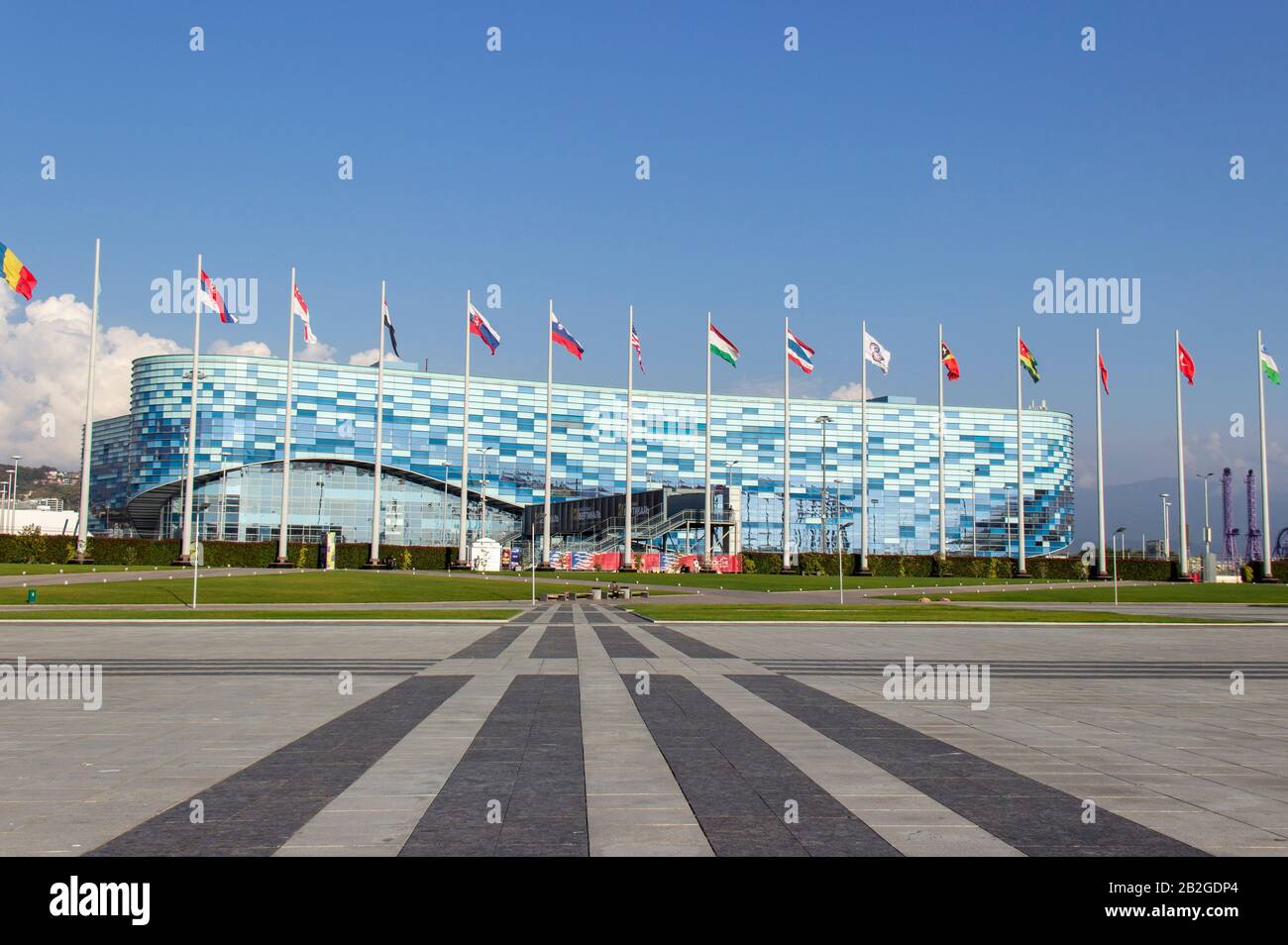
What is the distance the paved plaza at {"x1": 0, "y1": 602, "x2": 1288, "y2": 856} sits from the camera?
25.7ft

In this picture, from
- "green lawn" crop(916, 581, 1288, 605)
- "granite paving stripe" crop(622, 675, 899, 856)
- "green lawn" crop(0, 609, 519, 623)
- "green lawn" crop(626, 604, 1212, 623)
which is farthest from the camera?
"green lawn" crop(916, 581, 1288, 605)

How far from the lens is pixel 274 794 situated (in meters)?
9.20

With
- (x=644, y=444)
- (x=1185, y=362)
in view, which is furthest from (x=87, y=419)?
(x=644, y=444)

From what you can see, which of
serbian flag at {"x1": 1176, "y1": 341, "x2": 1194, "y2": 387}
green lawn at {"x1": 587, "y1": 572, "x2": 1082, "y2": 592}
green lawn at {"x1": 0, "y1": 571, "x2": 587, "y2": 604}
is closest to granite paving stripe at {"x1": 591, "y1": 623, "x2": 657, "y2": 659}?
green lawn at {"x1": 0, "y1": 571, "x2": 587, "y2": 604}

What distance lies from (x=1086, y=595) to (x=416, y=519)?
9753 centimetres

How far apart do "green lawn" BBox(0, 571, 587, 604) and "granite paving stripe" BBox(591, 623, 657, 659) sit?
19.0 meters

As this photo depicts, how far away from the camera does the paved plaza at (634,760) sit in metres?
7.84

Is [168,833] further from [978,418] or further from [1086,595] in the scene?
[978,418]

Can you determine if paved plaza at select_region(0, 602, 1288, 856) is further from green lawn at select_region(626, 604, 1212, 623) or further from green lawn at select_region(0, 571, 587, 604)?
green lawn at select_region(0, 571, 587, 604)

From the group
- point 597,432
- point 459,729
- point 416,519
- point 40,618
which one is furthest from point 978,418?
point 459,729

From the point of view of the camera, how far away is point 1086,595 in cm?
6419

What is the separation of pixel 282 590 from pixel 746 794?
49.3 metres

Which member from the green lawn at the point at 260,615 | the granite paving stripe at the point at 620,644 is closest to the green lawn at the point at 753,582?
the green lawn at the point at 260,615

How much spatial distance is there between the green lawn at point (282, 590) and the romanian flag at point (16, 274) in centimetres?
1586
